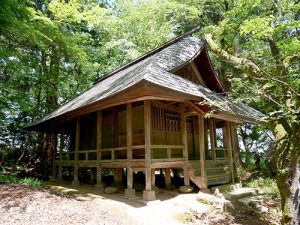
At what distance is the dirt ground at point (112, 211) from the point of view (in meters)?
6.48

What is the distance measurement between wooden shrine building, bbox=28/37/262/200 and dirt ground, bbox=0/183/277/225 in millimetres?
817

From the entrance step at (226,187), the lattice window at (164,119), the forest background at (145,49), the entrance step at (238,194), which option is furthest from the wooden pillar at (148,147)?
the entrance step at (238,194)

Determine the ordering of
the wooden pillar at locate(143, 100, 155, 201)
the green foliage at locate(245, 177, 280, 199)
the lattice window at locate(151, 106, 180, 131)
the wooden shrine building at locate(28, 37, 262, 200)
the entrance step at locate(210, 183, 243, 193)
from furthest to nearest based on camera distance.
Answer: the green foliage at locate(245, 177, 280, 199) < the lattice window at locate(151, 106, 180, 131) < the entrance step at locate(210, 183, 243, 193) < the wooden shrine building at locate(28, 37, 262, 200) < the wooden pillar at locate(143, 100, 155, 201)

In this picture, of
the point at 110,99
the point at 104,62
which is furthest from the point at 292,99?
the point at 104,62

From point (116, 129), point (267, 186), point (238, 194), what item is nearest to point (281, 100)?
point (238, 194)

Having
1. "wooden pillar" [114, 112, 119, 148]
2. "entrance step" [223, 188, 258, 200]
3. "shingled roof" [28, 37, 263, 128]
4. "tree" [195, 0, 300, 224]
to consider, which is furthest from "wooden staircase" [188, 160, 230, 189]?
"wooden pillar" [114, 112, 119, 148]

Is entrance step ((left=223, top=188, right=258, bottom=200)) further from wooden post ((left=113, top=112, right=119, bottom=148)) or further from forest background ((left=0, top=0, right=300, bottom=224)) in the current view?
wooden post ((left=113, top=112, right=119, bottom=148))

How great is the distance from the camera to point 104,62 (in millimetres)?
22109

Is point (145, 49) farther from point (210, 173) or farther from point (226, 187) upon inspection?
point (226, 187)

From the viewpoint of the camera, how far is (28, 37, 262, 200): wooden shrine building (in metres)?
8.58

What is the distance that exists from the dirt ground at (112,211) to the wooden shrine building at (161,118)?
82cm

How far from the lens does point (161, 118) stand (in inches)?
446

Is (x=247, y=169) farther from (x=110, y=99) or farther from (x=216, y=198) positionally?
(x=110, y=99)

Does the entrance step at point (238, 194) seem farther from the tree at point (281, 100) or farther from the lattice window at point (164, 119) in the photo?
the tree at point (281, 100)
